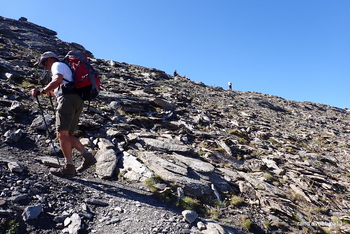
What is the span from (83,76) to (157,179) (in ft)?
11.6

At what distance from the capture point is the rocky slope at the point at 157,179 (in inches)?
184

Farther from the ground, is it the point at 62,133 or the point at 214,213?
the point at 62,133

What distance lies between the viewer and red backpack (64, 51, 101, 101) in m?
5.70

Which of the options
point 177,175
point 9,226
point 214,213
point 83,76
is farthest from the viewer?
point 177,175

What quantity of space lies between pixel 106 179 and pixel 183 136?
4866mm

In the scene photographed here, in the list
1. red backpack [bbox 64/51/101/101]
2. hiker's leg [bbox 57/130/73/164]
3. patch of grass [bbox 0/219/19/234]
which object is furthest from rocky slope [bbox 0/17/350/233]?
red backpack [bbox 64/51/101/101]

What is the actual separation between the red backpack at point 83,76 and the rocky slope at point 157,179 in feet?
7.51

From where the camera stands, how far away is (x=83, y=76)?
5.71 m

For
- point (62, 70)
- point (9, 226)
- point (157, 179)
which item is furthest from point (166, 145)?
point (9, 226)

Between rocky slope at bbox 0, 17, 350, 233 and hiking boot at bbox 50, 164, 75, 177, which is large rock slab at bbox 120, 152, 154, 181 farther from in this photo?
hiking boot at bbox 50, 164, 75, 177

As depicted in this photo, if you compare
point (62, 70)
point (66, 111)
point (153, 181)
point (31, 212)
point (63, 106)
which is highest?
point (62, 70)

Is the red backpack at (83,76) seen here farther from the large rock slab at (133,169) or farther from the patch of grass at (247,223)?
the patch of grass at (247,223)

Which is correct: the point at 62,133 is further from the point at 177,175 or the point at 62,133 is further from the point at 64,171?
the point at 177,175

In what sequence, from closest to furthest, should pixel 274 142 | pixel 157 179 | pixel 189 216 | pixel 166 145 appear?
1. pixel 189 216
2. pixel 157 179
3. pixel 166 145
4. pixel 274 142
